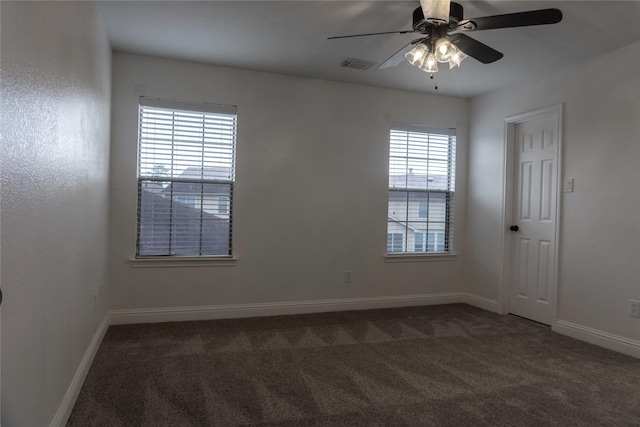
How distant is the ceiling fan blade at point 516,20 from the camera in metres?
2.06

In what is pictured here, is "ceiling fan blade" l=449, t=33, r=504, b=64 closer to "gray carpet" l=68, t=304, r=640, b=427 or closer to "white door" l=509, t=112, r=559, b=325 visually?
"white door" l=509, t=112, r=559, b=325

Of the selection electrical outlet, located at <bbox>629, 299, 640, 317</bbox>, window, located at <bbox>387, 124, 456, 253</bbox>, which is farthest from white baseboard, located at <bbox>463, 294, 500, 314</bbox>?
electrical outlet, located at <bbox>629, 299, 640, 317</bbox>

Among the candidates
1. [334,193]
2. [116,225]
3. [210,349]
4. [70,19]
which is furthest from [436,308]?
[70,19]

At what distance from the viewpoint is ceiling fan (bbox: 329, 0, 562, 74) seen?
2.19 meters

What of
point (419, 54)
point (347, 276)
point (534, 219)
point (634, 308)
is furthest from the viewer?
point (347, 276)

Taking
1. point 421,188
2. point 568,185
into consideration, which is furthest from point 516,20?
point 421,188

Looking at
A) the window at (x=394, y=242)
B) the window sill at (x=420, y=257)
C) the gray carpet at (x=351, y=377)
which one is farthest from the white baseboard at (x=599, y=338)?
the window at (x=394, y=242)

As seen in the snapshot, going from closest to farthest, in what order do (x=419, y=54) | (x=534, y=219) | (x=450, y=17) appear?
(x=450, y=17) → (x=419, y=54) → (x=534, y=219)

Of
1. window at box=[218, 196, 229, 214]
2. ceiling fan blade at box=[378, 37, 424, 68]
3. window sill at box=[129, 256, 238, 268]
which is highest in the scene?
ceiling fan blade at box=[378, 37, 424, 68]

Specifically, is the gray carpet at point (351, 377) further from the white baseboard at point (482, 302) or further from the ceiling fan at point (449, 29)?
the ceiling fan at point (449, 29)

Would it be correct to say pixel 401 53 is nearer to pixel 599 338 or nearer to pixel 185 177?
pixel 185 177

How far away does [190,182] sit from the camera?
12.7 ft

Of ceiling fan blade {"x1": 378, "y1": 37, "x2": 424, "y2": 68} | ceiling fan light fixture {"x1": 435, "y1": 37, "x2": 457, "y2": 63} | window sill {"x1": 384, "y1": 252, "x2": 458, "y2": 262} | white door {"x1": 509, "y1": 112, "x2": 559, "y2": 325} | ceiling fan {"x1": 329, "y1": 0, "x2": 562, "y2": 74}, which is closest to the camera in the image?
ceiling fan {"x1": 329, "y1": 0, "x2": 562, "y2": 74}

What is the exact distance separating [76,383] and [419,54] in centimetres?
285
